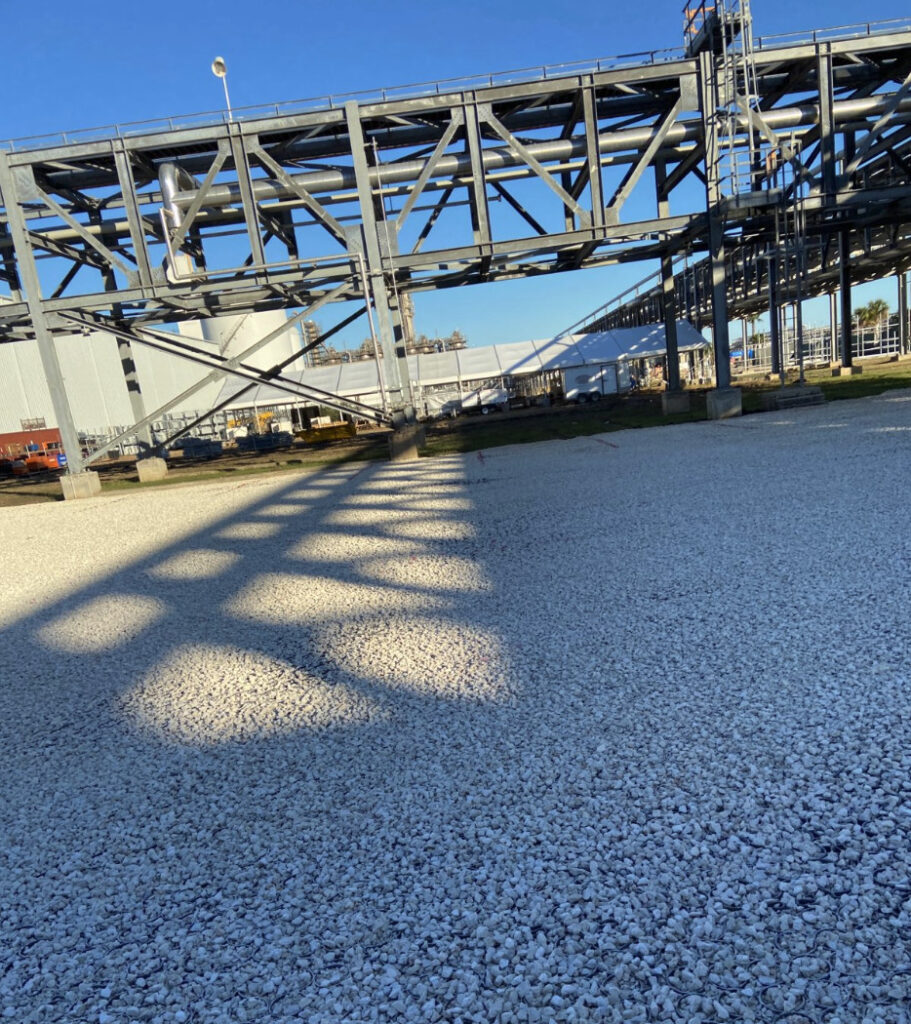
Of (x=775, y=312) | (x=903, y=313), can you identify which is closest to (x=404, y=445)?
(x=775, y=312)

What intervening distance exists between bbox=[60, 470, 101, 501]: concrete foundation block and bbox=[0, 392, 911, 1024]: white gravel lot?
12.4 meters

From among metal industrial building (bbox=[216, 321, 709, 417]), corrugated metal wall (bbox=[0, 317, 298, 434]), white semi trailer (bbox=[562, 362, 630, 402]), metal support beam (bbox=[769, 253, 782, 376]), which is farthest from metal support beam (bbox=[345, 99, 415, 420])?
corrugated metal wall (bbox=[0, 317, 298, 434])

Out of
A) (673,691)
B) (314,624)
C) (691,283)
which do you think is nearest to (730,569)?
(673,691)

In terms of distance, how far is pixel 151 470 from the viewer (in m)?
19.2

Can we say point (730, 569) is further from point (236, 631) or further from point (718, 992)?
point (236, 631)

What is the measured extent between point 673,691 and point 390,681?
1545 millimetres

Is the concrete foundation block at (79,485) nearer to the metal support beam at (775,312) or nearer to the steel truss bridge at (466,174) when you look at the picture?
the steel truss bridge at (466,174)

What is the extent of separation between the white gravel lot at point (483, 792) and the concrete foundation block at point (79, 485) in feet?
40.8

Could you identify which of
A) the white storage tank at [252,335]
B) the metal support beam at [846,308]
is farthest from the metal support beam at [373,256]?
the white storage tank at [252,335]

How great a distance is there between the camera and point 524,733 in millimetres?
2830

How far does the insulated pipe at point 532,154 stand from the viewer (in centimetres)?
1584

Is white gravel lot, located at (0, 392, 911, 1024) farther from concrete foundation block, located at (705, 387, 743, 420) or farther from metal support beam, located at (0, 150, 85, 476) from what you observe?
metal support beam, located at (0, 150, 85, 476)

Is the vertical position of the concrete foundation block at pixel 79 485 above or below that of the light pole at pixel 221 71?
below

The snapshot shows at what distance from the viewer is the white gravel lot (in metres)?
1.70
